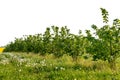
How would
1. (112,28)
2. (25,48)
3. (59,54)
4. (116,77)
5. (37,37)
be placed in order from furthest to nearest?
(25,48) → (37,37) → (59,54) → (112,28) → (116,77)

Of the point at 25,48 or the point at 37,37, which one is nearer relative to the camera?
the point at 37,37

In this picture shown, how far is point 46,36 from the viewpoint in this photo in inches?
1976

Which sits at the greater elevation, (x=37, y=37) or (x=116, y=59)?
(x=37, y=37)

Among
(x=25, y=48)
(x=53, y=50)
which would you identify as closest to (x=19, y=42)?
(x=25, y=48)

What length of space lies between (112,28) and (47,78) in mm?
6643

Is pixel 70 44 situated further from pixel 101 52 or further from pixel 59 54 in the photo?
pixel 101 52

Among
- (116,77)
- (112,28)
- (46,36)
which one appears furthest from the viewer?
(46,36)

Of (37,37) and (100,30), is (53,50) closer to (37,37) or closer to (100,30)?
(37,37)

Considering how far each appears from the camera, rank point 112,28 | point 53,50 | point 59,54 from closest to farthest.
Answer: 1. point 112,28
2. point 59,54
3. point 53,50

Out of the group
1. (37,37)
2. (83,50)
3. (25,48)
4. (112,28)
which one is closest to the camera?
(112,28)

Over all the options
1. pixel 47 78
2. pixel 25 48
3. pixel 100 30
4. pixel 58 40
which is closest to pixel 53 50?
pixel 58 40

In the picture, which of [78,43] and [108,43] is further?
[78,43]

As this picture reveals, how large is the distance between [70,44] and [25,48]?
87.6ft

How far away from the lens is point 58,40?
43.4 metres
